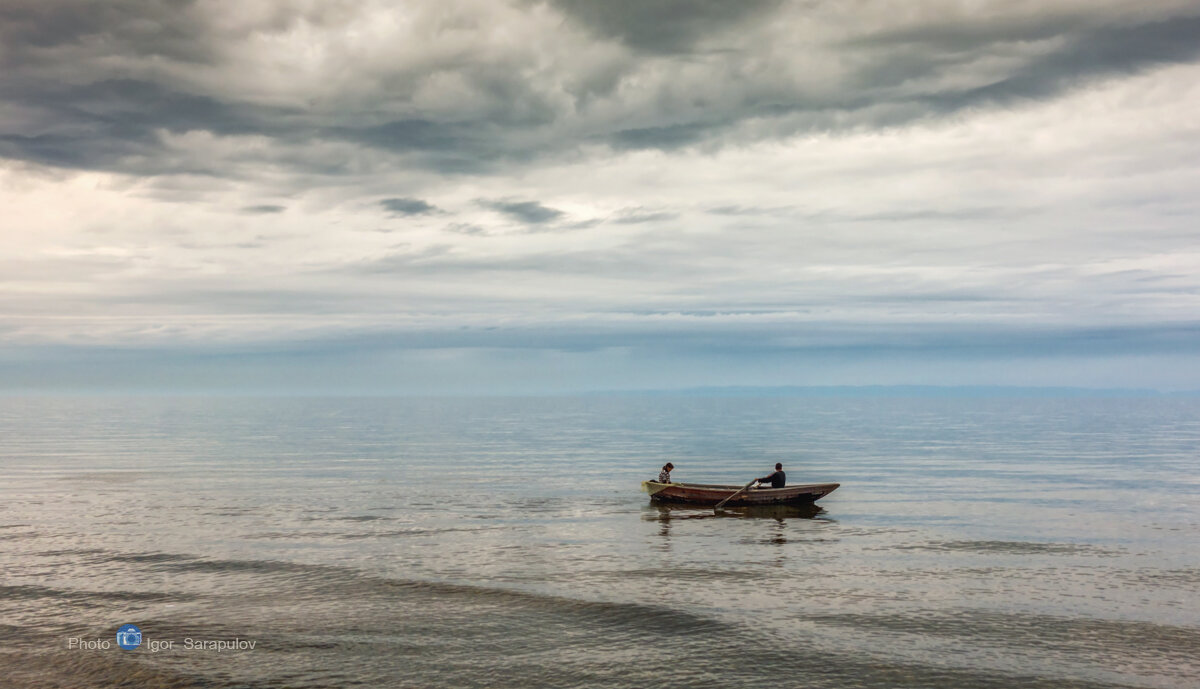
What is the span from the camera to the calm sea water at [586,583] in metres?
22.1

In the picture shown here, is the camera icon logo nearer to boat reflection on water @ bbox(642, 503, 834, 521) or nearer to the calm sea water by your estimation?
the calm sea water

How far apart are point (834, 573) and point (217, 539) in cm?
2923

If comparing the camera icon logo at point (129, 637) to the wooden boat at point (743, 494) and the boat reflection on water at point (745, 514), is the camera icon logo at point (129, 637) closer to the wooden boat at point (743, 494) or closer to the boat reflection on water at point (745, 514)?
the boat reflection on water at point (745, 514)

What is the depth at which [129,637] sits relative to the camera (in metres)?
24.3

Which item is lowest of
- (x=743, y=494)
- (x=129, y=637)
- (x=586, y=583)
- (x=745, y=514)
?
(x=745, y=514)

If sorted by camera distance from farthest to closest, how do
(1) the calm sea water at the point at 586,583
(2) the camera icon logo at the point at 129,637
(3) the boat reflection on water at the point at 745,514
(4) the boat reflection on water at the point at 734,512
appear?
(4) the boat reflection on water at the point at 734,512
(3) the boat reflection on water at the point at 745,514
(2) the camera icon logo at the point at 129,637
(1) the calm sea water at the point at 586,583

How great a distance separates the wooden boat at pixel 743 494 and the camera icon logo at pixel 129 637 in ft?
108

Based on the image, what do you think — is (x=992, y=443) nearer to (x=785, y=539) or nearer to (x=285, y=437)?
(x=785, y=539)

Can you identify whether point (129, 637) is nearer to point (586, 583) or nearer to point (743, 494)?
point (586, 583)

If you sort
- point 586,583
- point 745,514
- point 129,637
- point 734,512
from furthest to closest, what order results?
point 734,512, point 745,514, point 586,583, point 129,637

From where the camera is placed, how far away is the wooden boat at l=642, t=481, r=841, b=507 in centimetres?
5078

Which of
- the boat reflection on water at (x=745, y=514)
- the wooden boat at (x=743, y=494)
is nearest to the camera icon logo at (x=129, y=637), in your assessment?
the boat reflection on water at (x=745, y=514)

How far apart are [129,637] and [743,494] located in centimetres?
3540

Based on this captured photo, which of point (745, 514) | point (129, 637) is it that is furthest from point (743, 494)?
point (129, 637)
